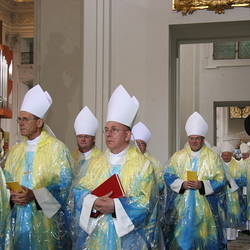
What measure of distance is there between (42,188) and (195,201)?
7.75ft

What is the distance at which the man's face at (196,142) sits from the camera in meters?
6.71

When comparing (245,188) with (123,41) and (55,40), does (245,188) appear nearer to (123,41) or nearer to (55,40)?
(123,41)

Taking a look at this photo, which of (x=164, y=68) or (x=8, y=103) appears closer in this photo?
(x=164, y=68)

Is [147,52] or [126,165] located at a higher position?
[147,52]

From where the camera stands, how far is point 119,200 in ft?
12.8

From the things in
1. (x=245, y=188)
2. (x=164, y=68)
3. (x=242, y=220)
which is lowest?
(x=242, y=220)

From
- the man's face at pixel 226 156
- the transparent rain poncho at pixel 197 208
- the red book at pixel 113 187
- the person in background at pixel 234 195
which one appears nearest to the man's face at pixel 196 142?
the transparent rain poncho at pixel 197 208

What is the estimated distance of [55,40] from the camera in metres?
9.49

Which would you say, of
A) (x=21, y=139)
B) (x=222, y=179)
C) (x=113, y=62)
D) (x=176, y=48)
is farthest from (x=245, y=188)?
(x=21, y=139)

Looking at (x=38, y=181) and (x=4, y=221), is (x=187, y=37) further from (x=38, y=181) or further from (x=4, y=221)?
(x=4, y=221)

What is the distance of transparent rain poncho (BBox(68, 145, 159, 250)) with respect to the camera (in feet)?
12.9

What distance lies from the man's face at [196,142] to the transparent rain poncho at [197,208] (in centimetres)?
10

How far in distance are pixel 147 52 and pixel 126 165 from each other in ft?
17.6

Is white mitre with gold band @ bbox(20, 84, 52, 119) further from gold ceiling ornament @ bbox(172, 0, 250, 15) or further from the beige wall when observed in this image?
gold ceiling ornament @ bbox(172, 0, 250, 15)
